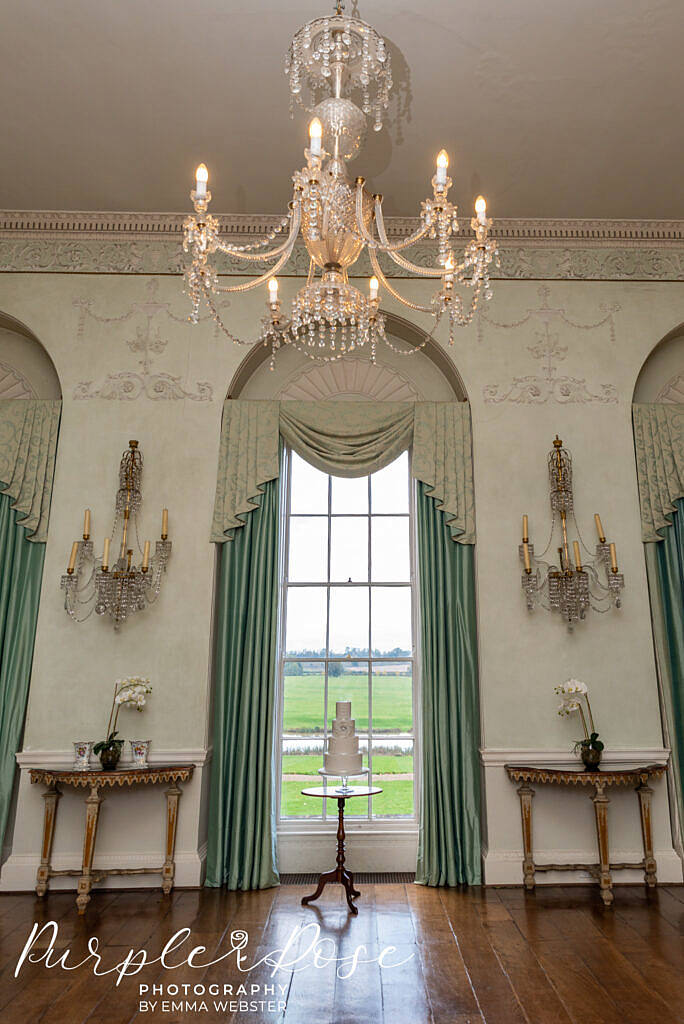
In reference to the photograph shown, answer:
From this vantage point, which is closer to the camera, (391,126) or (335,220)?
(335,220)

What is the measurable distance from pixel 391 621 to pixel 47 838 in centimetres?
244

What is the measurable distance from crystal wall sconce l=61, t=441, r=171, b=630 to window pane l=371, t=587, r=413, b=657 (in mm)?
1472

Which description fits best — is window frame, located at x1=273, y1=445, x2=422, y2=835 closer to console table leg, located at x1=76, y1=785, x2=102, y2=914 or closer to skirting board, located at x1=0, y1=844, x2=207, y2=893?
skirting board, located at x1=0, y1=844, x2=207, y2=893

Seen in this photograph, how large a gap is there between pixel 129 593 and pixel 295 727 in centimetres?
141

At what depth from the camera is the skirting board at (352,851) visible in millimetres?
4383

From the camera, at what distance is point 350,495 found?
4988 mm

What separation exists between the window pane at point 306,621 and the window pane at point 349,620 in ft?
0.23

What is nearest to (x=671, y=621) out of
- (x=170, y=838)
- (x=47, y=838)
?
(x=170, y=838)

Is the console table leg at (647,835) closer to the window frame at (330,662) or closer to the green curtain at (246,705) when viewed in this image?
the window frame at (330,662)

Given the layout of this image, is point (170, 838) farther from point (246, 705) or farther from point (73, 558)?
point (73, 558)

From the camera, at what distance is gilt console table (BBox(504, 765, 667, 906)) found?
12.6 feet

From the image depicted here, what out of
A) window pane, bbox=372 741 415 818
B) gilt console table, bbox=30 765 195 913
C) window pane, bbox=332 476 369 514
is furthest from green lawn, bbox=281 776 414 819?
window pane, bbox=332 476 369 514

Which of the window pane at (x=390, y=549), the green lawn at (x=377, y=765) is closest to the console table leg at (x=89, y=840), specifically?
the green lawn at (x=377, y=765)

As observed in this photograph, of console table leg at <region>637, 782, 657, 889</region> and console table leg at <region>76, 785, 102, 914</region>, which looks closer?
console table leg at <region>76, 785, 102, 914</region>
